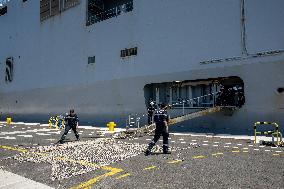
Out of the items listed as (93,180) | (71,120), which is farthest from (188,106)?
(93,180)

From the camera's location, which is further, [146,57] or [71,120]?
[146,57]

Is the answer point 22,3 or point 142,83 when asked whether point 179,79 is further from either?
point 22,3

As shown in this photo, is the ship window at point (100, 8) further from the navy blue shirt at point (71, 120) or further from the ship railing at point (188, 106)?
the navy blue shirt at point (71, 120)

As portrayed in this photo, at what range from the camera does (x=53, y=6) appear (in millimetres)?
29641

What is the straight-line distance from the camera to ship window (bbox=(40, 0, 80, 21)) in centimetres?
2738

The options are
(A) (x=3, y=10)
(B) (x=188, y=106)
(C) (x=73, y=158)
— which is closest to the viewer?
(C) (x=73, y=158)

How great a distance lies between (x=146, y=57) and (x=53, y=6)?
52.1ft

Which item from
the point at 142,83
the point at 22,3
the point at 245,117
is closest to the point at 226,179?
the point at 245,117

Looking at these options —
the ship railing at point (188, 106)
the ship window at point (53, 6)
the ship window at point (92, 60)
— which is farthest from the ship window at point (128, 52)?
the ship window at point (53, 6)

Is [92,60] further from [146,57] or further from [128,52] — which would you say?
[146,57]

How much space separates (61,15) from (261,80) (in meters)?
22.1

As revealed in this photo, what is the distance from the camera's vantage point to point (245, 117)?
15633 mm

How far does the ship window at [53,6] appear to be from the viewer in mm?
27377

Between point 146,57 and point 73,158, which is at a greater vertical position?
point 146,57
